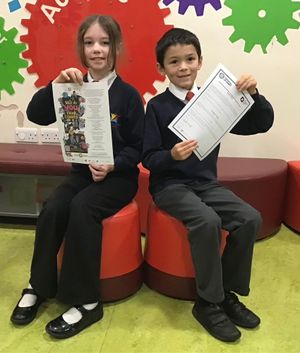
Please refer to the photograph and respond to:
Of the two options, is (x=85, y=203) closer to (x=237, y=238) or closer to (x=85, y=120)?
(x=85, y=120)

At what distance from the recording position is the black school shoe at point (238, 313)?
1.33m

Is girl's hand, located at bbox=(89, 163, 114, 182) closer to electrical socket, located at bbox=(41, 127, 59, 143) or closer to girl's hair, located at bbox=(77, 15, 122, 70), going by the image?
girl's hair, located at bbox=(77, 15, 122, 70)

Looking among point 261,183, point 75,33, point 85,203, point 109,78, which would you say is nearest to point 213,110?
point 109,78

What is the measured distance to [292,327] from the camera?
1.33 m

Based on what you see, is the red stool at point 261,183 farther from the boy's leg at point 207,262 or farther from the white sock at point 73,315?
the white sock at point 73,315

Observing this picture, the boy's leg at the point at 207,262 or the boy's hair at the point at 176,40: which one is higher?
the boy's hair at the point at 176,40

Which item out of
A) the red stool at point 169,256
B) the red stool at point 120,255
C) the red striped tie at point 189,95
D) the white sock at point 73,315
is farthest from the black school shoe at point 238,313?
the red striped tie at point 189,95

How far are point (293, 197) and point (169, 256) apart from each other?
2.65 feet

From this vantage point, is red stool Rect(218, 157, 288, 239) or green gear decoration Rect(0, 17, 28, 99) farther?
green gear decoration Rect(0, 17, 28, 99)

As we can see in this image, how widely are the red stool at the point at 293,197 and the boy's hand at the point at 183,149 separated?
0.81 m

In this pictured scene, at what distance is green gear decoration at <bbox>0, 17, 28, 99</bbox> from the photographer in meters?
2.08

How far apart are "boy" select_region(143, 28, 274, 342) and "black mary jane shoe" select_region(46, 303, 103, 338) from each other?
1.02 feet

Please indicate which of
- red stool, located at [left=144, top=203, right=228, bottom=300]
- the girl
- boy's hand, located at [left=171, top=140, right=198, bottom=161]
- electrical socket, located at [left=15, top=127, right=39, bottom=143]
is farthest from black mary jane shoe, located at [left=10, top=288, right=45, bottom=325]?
electrical socket, located at [left=15, top=127, right=39, bottom=143]

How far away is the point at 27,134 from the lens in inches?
86.2
